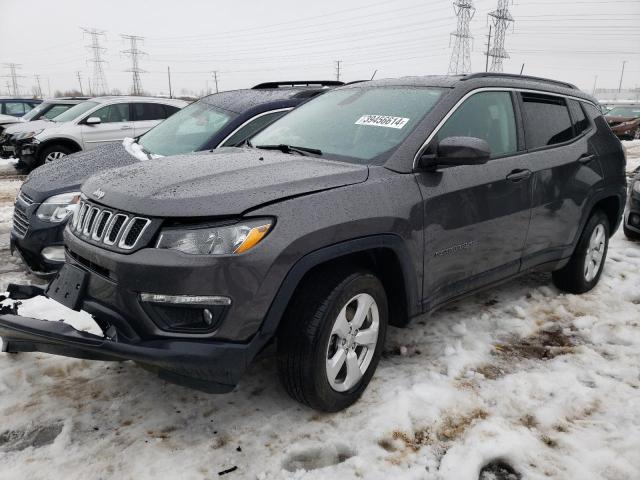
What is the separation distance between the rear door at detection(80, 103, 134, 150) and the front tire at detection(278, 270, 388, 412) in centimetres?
881

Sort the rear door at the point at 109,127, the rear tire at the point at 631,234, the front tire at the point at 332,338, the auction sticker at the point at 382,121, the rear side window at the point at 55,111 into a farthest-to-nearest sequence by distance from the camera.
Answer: the rear side window at the point at 55,111, the rear door at the point at 109,127, the rear tire at the point at 631,234, the auction sticker at the point at 382,121, the front tire at the point at 332,338

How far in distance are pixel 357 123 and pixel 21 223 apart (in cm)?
277

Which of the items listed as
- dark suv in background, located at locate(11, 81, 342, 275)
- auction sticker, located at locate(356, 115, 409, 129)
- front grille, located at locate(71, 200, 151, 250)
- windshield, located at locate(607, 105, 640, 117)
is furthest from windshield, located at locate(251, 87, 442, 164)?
windshield, located at locate(607, 105, 640, 117)

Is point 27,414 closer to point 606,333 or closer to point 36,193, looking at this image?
point 36,193

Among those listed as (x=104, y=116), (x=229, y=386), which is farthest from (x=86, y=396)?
(x=104, y=116)

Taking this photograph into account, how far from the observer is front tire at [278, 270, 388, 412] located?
2451mm

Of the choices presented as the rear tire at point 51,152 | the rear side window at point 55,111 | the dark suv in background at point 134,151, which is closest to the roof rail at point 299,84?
the dark suv in background at point 134,151

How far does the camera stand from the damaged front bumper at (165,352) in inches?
87.4

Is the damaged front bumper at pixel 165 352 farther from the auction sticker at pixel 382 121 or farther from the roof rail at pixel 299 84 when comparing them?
the roof rail at pixel 299 84

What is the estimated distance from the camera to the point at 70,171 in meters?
4.40

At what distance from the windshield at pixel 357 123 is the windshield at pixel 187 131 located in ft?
4.31

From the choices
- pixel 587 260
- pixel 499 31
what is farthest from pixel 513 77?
pixel 499 31

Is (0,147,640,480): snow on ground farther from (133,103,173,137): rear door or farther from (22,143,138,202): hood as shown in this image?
(133,103,173,137): rear door

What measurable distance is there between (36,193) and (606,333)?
438 centimetres
